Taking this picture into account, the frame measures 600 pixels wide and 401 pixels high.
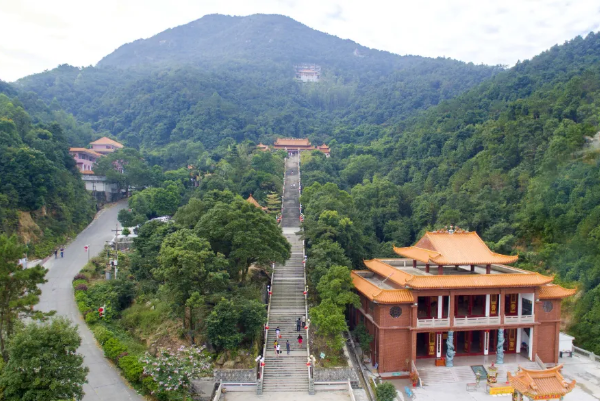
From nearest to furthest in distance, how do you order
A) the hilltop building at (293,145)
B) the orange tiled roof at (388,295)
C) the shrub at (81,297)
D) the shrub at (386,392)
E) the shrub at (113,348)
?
the shrub at (386,392)
the shrub at (113,348)
the orange tiled roof at (388,295)
the shrub at (81,297)
the hilltop building at (293,145)

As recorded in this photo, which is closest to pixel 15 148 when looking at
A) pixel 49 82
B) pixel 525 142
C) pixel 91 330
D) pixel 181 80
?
pixel 91 330

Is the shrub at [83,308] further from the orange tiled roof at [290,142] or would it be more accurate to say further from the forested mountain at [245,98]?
the orange tiled roof at [290,142]

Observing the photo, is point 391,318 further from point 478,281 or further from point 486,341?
point 486,341

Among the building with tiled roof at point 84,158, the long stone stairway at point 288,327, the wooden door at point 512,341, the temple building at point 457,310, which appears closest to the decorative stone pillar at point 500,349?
the temple building at point 457,310

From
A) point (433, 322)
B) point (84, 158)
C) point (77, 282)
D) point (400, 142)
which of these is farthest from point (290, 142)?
point (433, 322)

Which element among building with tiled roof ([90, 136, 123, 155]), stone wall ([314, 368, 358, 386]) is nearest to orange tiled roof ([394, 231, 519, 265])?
stone wall ([314, 368, 358, 386])
